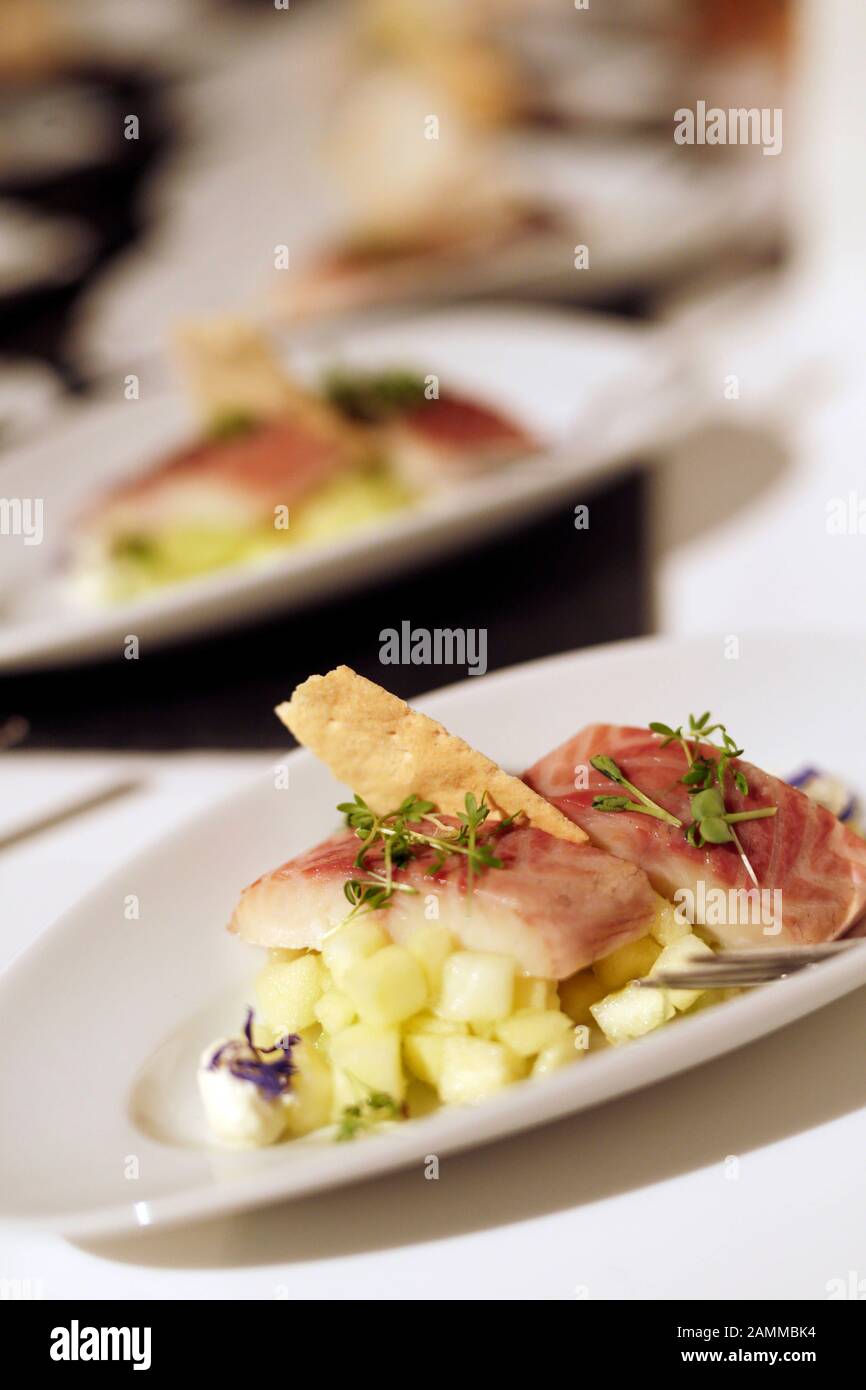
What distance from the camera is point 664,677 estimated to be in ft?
5.95

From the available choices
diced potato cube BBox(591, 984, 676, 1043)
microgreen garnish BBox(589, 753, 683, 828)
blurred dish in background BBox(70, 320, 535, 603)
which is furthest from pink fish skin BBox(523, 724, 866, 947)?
blurred dish in background BBox(70, 320, 535, 603)

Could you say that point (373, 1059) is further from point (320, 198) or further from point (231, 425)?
point (320, 198)

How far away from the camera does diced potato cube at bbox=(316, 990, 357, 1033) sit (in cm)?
129

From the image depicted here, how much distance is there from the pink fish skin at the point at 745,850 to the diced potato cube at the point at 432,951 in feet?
0.69

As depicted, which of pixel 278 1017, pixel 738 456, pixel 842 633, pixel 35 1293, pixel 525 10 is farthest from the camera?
pixel 525 10

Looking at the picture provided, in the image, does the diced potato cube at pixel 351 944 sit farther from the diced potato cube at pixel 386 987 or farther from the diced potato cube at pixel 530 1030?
the diced potato cube at pixel 530 1030

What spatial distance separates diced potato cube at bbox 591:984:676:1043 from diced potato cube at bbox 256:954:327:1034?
0.97 feet

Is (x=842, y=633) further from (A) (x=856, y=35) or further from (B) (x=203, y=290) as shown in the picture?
(B) (x=203, y=290)

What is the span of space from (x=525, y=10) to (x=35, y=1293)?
19.5 feet

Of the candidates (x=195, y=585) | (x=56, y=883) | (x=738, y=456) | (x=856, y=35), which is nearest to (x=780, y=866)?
(x=56, y=883)

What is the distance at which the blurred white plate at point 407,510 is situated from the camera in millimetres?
2158

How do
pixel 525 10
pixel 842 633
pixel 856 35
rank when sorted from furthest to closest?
1. pixel 525 10
2. pixel 856 35
3. pixel 842 633

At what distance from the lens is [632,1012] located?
51.2 inches

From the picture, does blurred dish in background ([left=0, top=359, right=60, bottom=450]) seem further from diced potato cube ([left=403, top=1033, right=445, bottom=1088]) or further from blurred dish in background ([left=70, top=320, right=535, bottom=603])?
diced potato cube ([left=403, top=1033, right=445, bottom=1088])
